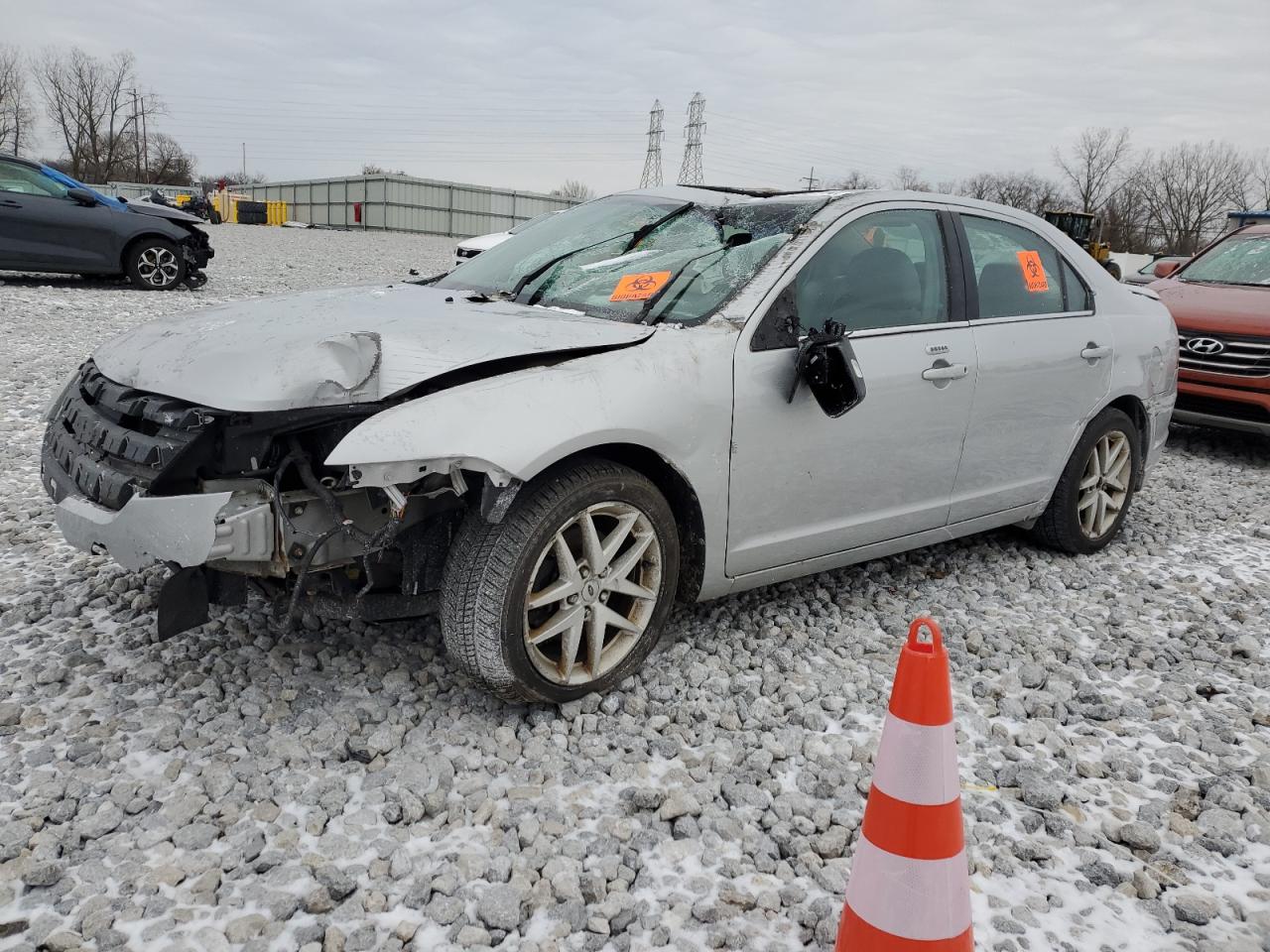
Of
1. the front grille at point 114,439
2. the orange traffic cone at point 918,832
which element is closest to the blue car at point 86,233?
the front grille at point 114,439

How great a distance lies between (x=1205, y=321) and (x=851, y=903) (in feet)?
22.4

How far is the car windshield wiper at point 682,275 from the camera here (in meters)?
3.21

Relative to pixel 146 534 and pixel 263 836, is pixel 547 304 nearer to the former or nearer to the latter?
pixel 146 534

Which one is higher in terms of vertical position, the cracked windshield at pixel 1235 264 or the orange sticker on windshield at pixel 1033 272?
the cracked windshield at pixel 1235 264

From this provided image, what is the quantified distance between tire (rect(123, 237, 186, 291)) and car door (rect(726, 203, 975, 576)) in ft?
35.4

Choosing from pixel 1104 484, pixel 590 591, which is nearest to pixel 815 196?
pixel 590 591

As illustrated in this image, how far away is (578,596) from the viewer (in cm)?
289

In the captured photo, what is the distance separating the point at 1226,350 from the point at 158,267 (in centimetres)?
1131

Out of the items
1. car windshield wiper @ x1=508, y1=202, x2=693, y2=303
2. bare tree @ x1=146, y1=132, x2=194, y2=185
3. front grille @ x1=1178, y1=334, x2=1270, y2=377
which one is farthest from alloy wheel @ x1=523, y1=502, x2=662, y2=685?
bare tree @ x1=146, y1=132, x2=194, y2=185

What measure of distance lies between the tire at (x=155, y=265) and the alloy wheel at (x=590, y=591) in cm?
1096

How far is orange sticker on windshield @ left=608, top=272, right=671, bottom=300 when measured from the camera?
10.8ft

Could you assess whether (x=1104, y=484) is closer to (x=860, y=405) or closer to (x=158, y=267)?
(x=860, y=405)

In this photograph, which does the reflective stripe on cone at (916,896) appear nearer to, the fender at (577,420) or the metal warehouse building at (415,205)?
the fender at (577,420)

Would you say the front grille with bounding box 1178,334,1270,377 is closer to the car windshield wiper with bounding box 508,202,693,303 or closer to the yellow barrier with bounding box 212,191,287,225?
the car windshield wiper with bounding box 508,202,693,303
